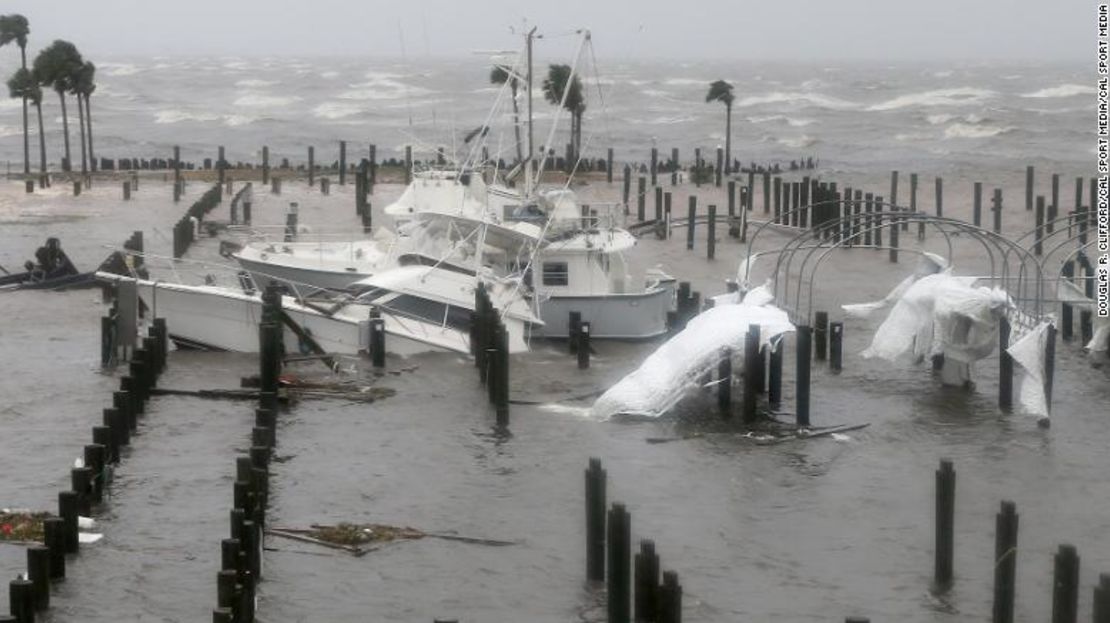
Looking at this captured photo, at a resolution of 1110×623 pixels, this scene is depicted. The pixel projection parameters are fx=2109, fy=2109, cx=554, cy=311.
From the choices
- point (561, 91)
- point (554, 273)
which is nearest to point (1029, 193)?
point (561, 91)

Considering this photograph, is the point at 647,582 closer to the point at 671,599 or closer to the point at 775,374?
the point at 671,599

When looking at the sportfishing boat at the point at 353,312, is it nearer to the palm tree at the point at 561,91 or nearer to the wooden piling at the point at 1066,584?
the wooden piling at the point at 1066,584

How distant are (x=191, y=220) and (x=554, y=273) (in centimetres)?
1581

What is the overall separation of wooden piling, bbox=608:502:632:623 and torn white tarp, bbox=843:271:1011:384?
614 inches

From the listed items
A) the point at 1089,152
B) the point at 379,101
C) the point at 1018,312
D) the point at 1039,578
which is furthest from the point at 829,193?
the point at 379,101

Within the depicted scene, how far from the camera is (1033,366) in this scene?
34719 millimetres

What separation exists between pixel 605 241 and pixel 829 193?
20.4 metres

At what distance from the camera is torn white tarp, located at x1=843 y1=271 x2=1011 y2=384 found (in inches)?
1459

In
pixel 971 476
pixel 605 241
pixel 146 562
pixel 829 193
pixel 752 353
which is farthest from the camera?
pixel 829 193

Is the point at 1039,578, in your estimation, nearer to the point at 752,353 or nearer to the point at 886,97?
the point at 752,353

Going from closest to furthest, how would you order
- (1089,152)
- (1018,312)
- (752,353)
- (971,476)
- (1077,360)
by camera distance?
(971,476) → (752,353) → (1018,312) → (1077,360) → (1089,152)

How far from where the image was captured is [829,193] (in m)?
62.5

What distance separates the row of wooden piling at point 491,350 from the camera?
112 feet

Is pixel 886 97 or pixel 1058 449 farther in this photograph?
pixel 886 97
